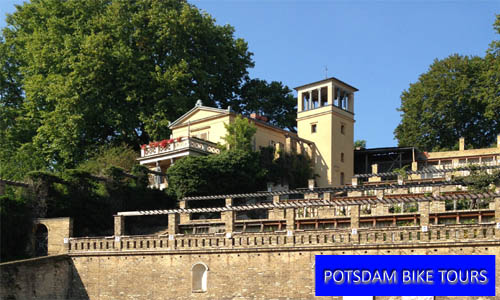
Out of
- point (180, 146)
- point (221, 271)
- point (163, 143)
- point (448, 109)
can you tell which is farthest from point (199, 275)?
point (448, 109)

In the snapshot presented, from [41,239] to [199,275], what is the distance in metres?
8.28

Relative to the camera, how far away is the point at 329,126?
158ft

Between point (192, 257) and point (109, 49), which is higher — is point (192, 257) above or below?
below

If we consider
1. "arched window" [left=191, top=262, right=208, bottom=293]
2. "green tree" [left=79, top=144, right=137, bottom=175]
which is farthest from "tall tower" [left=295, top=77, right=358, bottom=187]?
"arched window" [left=191, top=262, right=208, bottom=293]

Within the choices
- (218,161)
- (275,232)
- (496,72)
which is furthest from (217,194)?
(496,72)

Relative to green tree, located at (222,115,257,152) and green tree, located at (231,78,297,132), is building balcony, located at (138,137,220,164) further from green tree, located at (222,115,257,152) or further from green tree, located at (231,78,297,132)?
green tree, located at (231,78,297,132)

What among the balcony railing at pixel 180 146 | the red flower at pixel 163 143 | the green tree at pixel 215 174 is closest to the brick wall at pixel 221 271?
the green tree at pixel 215 174

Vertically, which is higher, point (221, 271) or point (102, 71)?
point (102, 71)

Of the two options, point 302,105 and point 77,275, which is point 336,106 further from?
point 77,275

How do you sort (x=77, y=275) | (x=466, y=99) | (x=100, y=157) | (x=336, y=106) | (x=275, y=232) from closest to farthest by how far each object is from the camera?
(x=275, y=232) → (x=77, y=275) → (x=100, y=157) → (x=336, y=106) → (x=466, y=99)

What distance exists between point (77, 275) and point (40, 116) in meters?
20.3

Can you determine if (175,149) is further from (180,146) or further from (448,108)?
(448,108)

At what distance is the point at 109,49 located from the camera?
49.2 m

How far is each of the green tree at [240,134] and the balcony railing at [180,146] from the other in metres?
1.14
